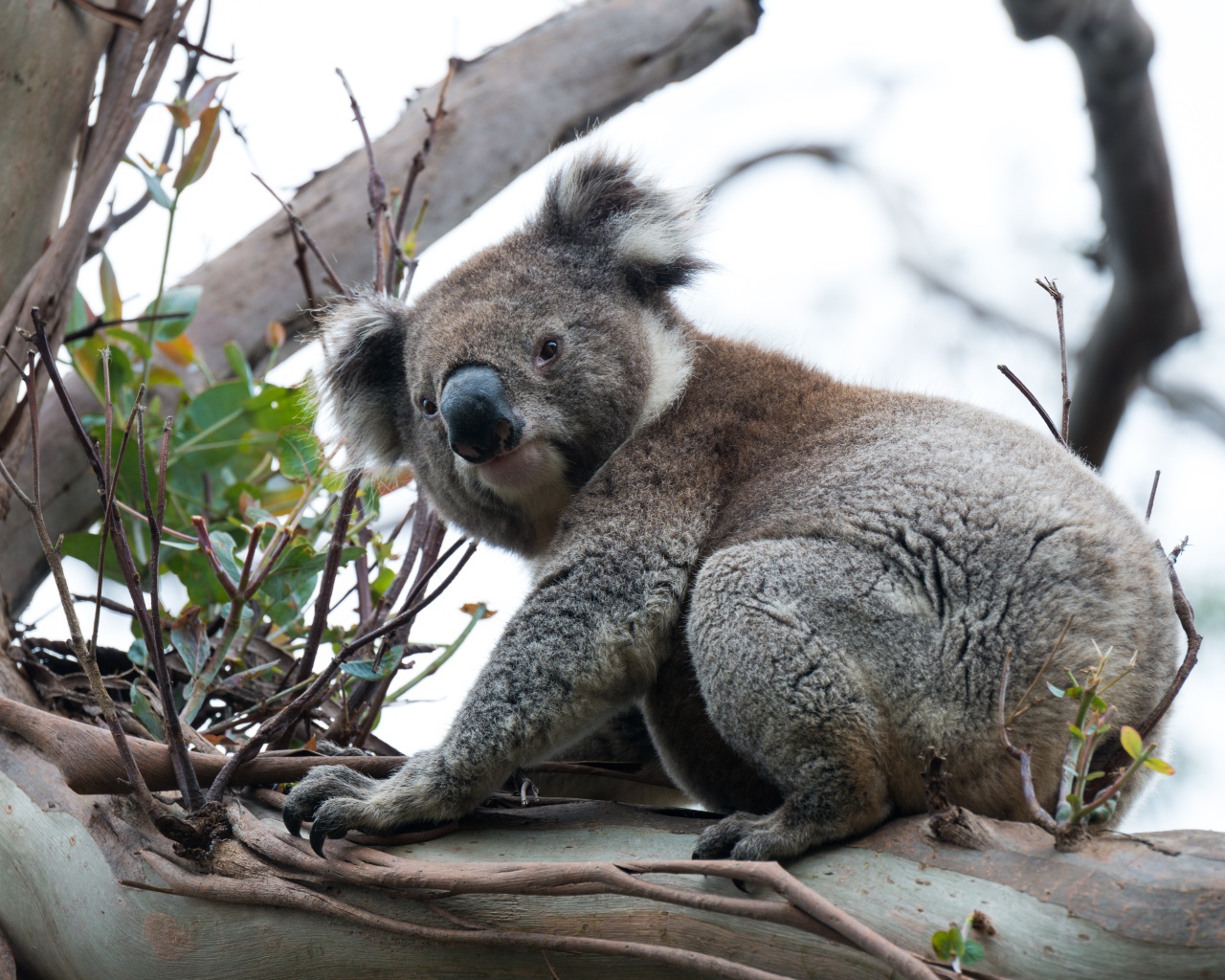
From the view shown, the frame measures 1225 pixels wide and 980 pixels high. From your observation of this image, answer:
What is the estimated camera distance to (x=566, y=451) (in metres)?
3.14

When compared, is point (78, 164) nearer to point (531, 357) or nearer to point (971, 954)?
point (531, 357)

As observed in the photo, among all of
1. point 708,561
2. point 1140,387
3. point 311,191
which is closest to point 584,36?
point 311,191

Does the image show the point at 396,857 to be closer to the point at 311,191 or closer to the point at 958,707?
the point at 958,707

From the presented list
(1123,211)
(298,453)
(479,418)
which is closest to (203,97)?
(298,453)

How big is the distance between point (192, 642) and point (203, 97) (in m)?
1.80

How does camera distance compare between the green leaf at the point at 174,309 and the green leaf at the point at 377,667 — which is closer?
the green leaf at the point at 377,667

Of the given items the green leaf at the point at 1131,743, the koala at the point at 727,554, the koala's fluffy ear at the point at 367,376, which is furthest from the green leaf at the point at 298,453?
the green leaf at the point at 1131,743

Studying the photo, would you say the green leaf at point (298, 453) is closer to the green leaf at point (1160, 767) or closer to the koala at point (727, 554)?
the koala at point (727, 554)

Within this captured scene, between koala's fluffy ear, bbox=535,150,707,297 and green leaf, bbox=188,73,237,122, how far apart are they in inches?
45.2

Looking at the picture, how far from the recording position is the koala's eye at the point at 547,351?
316 centimetres

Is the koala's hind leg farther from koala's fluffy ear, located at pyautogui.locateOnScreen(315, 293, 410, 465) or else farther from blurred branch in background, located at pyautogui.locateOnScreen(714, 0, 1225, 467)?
blurred branch in background, located at pyautogui.locateOnScreen(714, 0, 1225, 467)

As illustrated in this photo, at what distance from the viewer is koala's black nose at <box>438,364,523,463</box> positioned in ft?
9.47

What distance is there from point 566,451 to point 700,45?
12.5 feet

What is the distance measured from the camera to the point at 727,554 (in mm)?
2566
